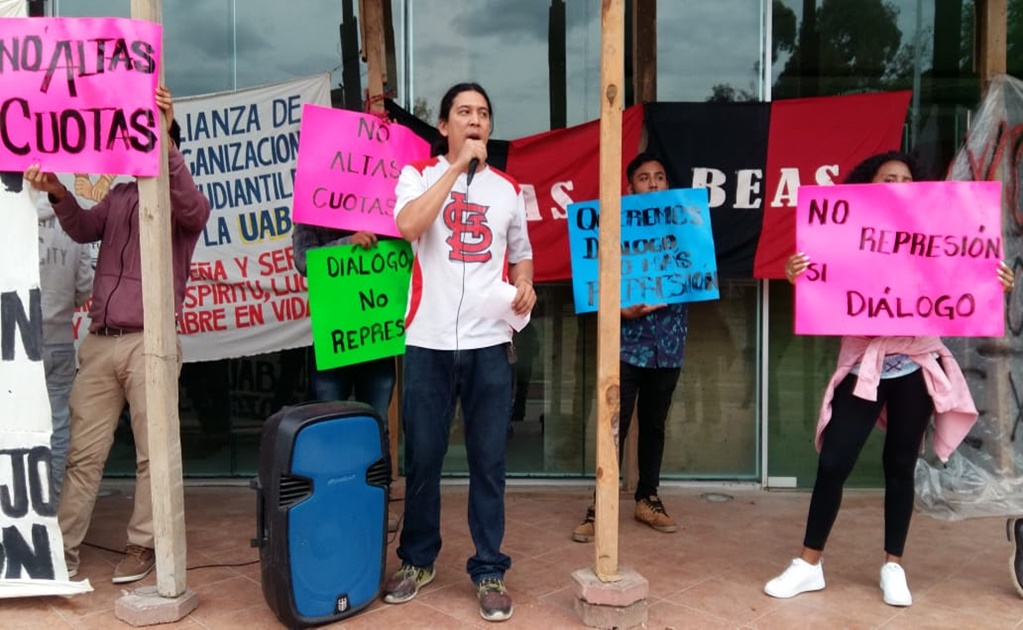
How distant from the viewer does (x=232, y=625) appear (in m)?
3.12

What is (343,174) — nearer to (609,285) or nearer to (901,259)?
(609,285)

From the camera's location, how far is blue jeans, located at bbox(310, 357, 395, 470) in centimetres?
402

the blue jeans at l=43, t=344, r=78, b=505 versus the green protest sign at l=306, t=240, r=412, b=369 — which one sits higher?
the green protest sign at l=306, t=240, r=412, b=369

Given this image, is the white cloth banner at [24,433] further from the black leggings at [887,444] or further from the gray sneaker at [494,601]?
the black leggings at [887,444]

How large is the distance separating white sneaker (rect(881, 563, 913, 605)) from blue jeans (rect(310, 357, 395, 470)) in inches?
95.7

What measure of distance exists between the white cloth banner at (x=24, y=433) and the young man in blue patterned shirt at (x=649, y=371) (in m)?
2.48

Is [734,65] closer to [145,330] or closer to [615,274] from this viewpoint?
[615,274]

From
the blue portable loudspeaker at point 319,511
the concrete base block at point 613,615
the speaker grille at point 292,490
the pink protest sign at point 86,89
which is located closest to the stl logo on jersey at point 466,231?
the blue portable loudspeaker at point 319,511

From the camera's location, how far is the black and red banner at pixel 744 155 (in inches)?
195

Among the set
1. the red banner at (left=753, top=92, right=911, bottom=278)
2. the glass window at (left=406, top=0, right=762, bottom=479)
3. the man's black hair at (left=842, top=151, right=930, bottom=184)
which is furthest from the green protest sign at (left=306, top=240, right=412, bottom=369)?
the red banner at (left=753, top=92, right=911, bottom=278)

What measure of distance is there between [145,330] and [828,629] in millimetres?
2972

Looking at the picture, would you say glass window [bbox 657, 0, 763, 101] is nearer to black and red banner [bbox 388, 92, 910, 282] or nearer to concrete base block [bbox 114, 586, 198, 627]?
black and red banner [bbox 388, 92, 910, 282]

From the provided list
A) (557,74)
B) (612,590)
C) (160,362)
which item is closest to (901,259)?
(612,590)

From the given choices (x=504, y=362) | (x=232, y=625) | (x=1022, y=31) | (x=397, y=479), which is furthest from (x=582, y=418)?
(x=1022, y=31)
